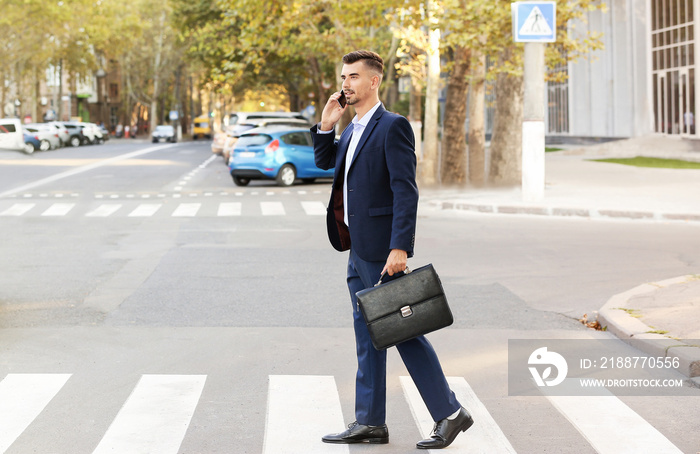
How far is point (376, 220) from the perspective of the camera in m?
5.16

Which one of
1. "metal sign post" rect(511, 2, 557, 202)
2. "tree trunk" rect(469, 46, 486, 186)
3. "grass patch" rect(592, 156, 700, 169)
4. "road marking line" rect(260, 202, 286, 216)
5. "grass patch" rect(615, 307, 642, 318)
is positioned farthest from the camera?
"grass patch" rect(592, 156, 700, 169)

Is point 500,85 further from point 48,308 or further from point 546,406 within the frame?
point 546,406

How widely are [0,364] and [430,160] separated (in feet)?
69.5

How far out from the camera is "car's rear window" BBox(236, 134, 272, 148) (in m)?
27.9

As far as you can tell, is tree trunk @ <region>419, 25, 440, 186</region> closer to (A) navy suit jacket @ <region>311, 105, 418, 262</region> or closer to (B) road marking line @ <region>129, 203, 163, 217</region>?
(B) road marking line @ <region>129, 203, 163, 217</region>

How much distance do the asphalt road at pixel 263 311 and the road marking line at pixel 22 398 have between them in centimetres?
→ 6

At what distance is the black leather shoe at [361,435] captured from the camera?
5.27m

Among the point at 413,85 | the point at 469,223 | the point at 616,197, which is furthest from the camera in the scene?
the point at 413,85

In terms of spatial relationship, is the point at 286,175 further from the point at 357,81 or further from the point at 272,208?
the point at 357,81

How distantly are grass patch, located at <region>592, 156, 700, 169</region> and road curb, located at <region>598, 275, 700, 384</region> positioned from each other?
24802 mm

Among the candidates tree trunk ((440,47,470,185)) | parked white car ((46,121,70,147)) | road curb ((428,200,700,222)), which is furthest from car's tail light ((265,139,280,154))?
parked white car ((46,121,70,147))

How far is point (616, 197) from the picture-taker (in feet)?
69.1

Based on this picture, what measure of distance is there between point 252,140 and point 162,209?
27.7 feet

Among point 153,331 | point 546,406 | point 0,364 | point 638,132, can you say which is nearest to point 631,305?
point 546,406
